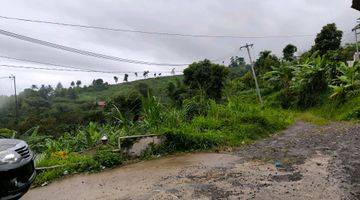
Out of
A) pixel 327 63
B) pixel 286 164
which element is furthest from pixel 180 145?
pixel 327 63

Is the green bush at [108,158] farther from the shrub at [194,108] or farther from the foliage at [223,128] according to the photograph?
the shrub at [194,108]

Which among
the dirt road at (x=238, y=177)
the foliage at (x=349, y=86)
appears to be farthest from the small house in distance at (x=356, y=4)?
the foliage at (x=349, y=86)

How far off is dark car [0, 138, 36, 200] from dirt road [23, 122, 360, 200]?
4.58 ft

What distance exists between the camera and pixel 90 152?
38.0 feet

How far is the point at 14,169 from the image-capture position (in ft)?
19.9

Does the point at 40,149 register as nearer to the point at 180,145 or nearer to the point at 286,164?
the point at 180,145

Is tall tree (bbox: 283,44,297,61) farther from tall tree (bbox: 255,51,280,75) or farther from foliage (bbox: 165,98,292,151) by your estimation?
foliage (bbox: 165,98,292,151)

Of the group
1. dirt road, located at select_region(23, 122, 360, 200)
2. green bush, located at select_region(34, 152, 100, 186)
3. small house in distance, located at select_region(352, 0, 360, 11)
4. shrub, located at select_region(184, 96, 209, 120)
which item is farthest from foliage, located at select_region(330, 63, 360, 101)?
green bush, located at select_region(34, 152, 100, 186)

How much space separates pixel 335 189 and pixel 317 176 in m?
0.93

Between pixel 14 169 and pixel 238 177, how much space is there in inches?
156

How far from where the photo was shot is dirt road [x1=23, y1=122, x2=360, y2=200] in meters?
6.59

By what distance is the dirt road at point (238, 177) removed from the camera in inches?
259

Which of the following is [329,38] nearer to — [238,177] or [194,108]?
[194,108]

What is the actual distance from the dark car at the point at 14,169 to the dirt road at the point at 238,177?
4.58ft
